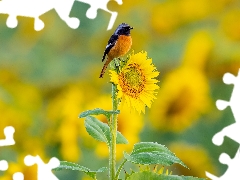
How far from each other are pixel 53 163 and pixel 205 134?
467 mm

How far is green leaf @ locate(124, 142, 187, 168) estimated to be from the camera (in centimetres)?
51

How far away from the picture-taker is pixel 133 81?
52 cm

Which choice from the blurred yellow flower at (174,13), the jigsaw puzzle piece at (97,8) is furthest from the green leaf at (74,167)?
the blurred yellow flower at (174,13)

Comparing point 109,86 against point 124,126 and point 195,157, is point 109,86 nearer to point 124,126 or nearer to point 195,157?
point 124,126

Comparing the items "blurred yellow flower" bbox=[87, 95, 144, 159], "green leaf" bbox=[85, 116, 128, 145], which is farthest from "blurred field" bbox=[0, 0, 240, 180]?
"green leaf" bbox=[85, 116, 128, 145]

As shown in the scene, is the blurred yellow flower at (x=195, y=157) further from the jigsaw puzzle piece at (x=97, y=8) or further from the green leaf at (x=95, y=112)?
the green leaf at (x=95, y=112)

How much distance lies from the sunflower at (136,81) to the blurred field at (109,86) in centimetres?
34

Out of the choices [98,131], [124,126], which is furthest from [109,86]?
[98,131]

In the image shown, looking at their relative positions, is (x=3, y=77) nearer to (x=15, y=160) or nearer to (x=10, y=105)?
(x=10, y=105)

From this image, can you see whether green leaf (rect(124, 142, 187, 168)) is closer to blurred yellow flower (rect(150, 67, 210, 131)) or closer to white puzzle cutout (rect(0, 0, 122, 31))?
white puzzle cutout (rect(0, 0, 122, 31))


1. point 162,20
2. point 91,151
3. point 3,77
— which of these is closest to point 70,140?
point 91,151

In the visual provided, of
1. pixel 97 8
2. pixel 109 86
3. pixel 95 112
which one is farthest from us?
pixel 109 86

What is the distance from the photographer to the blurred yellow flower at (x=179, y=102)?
37.8 inches

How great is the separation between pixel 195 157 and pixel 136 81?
0.46 metres
